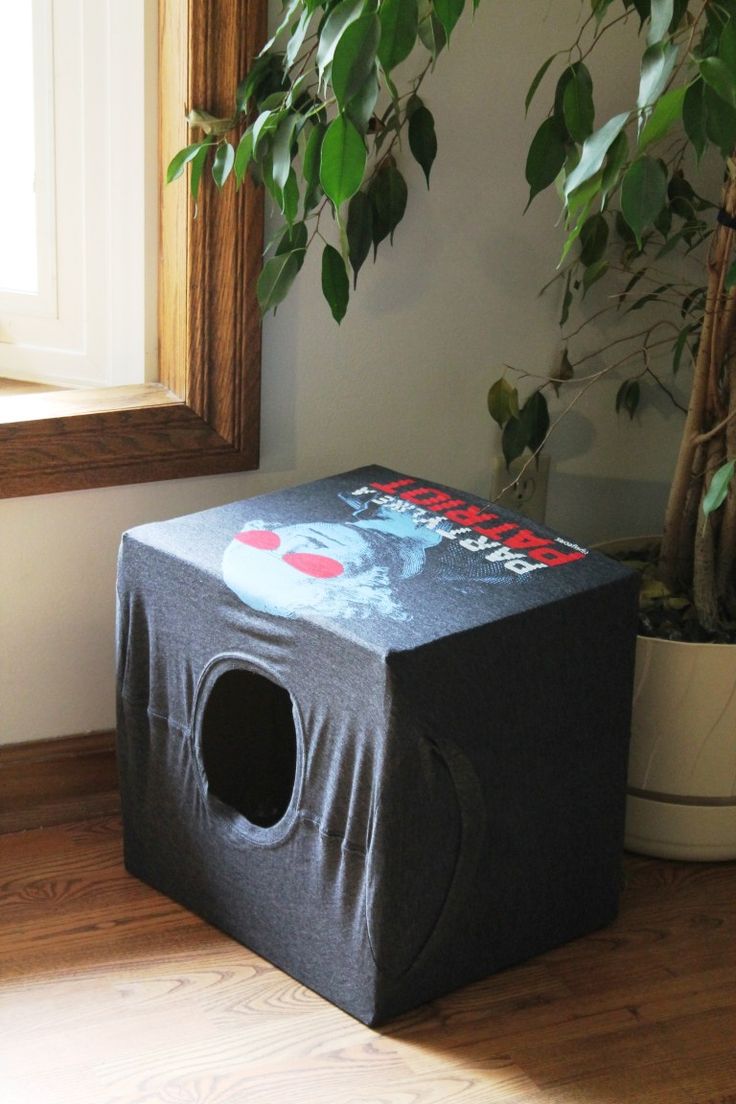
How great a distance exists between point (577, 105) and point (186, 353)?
0.65 meters

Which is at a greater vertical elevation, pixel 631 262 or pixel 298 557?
pixel 631 262

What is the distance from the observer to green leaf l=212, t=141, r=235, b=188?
4.92ft

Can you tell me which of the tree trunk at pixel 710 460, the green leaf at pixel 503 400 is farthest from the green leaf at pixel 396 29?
the green leaf at pixel 503 400

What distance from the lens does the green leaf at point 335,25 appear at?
1.06m

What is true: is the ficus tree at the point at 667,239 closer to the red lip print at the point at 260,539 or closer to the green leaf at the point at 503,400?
the green leaf at the point at 503,400

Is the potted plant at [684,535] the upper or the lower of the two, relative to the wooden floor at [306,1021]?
upper

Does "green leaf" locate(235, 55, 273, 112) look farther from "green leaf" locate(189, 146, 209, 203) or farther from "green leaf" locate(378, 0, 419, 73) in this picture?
"green leaf" locate(378, 0, 419, 73)

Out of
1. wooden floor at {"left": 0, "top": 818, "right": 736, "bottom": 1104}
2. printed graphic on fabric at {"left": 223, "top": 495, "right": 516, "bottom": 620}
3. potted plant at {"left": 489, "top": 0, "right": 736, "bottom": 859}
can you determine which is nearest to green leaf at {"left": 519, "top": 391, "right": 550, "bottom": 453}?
potted plant at {"left": 489, "top": 0, "right": 736, "bottom": 859}

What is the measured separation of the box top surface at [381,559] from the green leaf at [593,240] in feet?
1.15

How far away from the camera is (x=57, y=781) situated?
1798 mm

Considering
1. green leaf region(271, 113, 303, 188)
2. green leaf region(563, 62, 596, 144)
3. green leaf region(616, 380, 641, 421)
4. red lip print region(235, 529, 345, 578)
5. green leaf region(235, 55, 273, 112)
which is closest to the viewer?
green leaf region(563, 62, 596, 144)

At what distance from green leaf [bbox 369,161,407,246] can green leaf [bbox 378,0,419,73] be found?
555 millimetres

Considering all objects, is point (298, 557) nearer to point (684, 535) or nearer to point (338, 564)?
point (338, 564)

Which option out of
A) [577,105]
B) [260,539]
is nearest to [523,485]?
[260,539]
